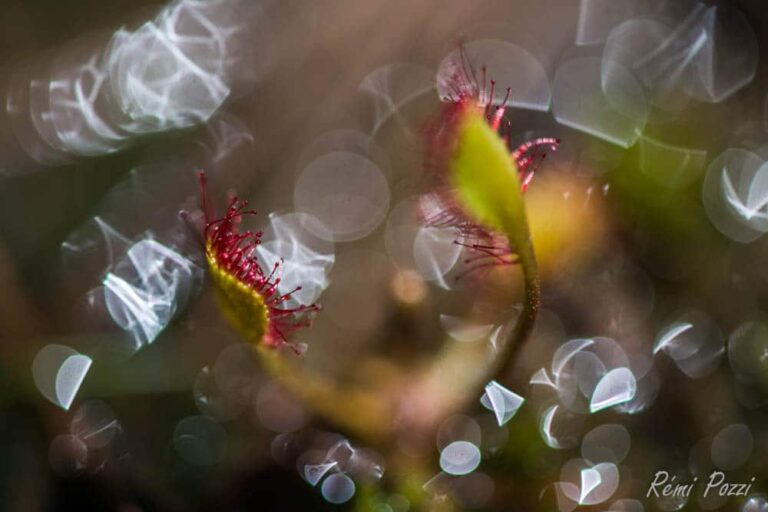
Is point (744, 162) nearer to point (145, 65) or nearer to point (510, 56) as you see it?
point (510, 56)

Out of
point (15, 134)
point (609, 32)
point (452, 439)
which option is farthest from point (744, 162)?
point (15, 134)

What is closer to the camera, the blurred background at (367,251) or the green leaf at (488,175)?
the green leaf at (488,175)

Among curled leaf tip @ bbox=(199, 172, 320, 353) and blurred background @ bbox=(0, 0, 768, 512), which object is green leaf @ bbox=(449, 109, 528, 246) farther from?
curled leaf tip @ bbox=(199, 172, 320, 353)
